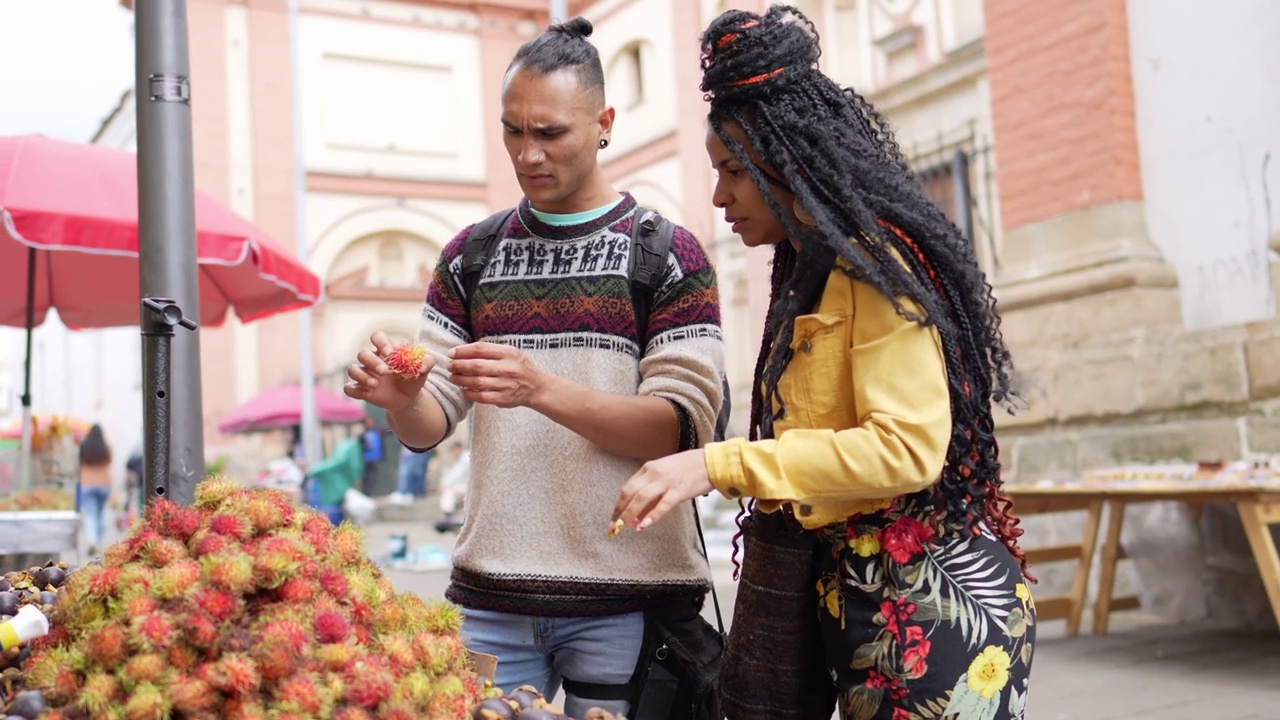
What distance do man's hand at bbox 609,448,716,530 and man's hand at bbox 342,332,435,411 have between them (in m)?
0.60

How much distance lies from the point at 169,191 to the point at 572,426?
1.48 metres

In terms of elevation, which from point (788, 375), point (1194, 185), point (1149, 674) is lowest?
point (1149, 674)

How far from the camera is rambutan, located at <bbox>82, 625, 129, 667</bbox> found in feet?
4.44

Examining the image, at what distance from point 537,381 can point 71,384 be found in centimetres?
3267

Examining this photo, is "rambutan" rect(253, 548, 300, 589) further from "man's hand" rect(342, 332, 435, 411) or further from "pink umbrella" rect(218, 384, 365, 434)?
"pink umbrella" rect(218, 384, 365, 434)

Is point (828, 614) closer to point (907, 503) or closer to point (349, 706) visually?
point (907, 503)

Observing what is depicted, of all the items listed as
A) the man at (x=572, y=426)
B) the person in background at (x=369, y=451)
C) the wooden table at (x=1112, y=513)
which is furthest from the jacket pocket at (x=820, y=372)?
the person in background at (x=369, y=451)

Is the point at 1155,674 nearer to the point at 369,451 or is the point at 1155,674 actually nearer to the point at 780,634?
the point at 780,634

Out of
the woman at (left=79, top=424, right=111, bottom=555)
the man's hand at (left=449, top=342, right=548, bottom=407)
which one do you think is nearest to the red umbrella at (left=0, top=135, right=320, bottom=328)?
the man's hand at (left=449, top=342, right=548, bottom=407)

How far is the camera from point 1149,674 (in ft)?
15.7

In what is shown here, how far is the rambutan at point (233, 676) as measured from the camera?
1320 millimetres

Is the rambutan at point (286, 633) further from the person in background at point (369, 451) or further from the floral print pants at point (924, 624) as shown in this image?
the person in background at point (369, 451)

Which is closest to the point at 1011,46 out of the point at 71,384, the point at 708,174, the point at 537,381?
the point at 537,381

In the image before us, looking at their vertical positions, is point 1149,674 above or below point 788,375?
below
